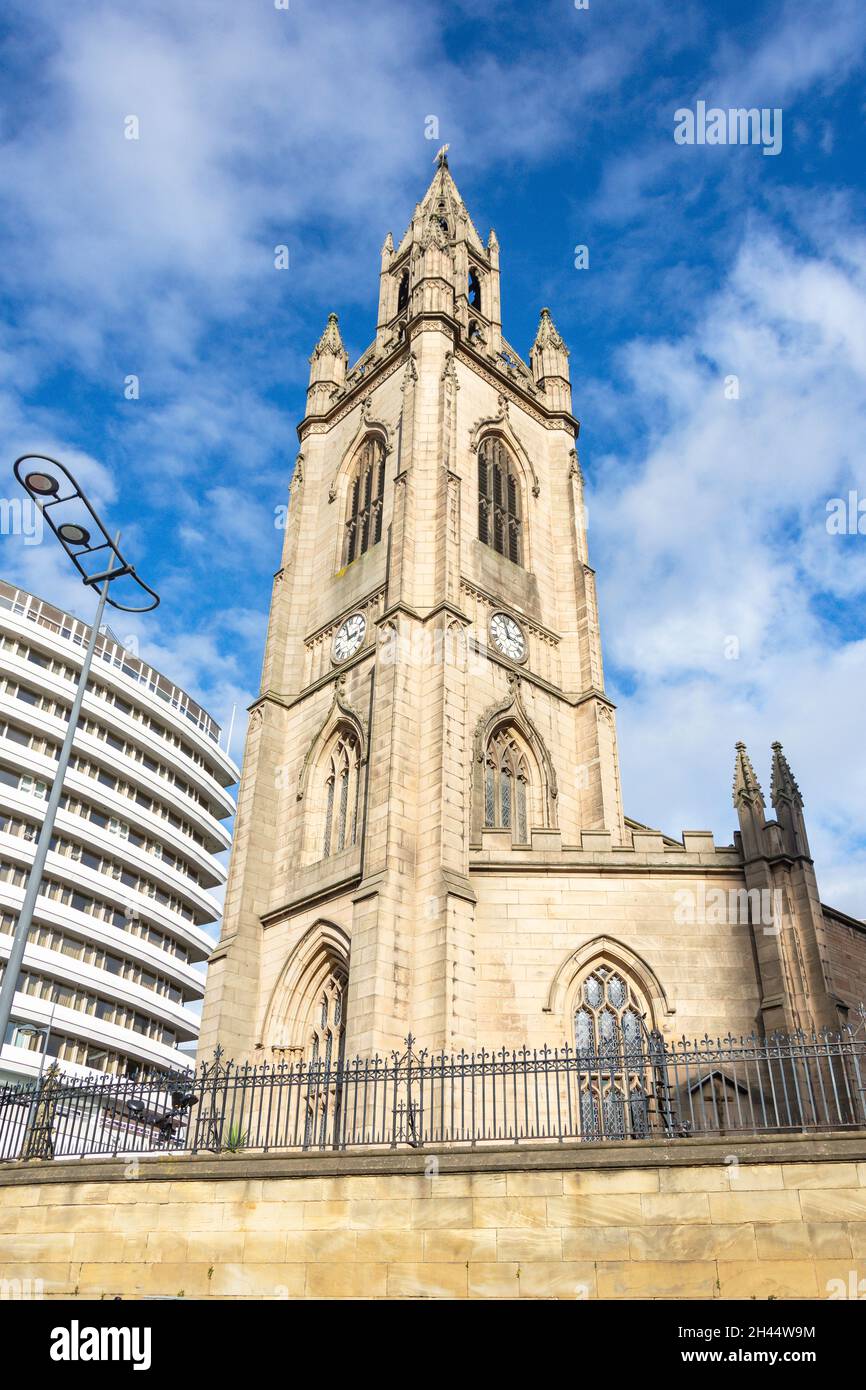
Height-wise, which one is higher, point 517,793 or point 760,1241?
point 517,793

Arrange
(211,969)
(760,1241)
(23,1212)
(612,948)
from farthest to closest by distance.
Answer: (211,969) → (612,948) → (23,1212) → (760,1241)

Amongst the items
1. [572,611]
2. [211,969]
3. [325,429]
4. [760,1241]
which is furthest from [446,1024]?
[325,429]

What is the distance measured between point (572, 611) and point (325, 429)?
39.2 feet

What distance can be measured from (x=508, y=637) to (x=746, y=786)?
9629 millimetres

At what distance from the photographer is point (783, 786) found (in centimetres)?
2127

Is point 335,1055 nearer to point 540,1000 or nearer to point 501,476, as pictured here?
point 540,1000

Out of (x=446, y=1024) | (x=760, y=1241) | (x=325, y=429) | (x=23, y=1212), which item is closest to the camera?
(x=760, y=1241)

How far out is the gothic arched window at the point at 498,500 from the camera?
31.8m

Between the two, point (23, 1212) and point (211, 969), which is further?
point (211, 969)

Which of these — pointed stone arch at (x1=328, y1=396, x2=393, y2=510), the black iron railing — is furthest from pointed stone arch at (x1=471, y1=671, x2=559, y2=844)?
the black iron railing

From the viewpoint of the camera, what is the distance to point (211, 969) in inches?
989

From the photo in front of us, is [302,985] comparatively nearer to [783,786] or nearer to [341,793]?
[341,793]

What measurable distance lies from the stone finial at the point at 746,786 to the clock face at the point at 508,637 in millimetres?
8483

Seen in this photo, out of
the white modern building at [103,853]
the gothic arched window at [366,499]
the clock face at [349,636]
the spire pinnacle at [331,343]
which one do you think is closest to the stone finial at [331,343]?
the spire pinnacle at [331,343]
